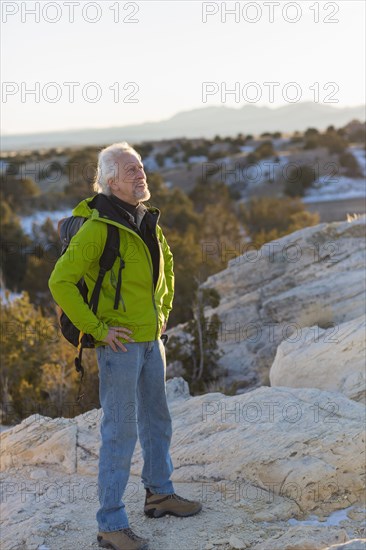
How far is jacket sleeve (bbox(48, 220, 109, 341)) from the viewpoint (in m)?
3.90

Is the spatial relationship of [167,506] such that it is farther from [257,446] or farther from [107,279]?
[107,279]

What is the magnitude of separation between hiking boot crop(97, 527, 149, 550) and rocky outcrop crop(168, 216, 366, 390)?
383 centimetres

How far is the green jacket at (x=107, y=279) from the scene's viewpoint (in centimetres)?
391

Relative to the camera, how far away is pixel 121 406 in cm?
411

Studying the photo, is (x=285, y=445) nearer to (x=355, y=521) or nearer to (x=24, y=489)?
(x=355, y=521)

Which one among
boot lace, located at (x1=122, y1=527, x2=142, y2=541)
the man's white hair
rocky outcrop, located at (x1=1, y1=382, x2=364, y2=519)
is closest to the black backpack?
the man's white hair

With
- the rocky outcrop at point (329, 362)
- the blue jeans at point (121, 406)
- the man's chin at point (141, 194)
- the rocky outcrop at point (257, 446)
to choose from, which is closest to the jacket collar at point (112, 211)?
the man's chin at point (141, 194)

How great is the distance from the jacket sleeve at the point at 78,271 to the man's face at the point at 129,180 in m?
0.25

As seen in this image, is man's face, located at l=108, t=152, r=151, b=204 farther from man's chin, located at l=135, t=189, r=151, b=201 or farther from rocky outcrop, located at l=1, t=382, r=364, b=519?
rocky outcrop, located at l=1, t=382, r=364, b=519

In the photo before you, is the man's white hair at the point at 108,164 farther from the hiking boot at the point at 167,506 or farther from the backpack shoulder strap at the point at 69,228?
the hiking boot at the point at 167,506

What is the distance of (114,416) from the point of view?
13.5ft

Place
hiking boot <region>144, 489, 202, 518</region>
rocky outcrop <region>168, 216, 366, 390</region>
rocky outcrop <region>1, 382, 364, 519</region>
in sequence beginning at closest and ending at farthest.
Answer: hiking boot <region>144, 489, 202, 518</region> → rocky outcrop <region>1, 382, 364, 519</region> → rocky outcrop <region>168, 216, 366, 390</region>

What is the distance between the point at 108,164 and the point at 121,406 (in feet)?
4.23

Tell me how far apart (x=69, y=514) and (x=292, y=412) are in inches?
66.3
